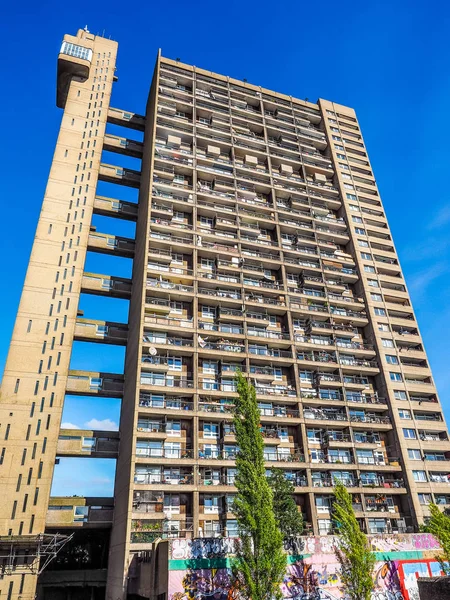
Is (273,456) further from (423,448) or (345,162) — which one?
(345,162)

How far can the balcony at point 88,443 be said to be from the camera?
42.6 m

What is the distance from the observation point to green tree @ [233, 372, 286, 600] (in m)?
27.6

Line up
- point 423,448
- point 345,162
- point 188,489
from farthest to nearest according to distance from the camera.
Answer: point 345,162, point 423,448, point 188,489

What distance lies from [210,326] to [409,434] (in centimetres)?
2442

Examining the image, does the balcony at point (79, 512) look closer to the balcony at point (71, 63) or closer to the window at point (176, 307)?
the window at point (176, 307)

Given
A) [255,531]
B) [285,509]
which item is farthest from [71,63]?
[255,531]

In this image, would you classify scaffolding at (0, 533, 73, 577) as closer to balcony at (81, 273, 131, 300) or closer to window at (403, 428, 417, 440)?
balcony at (81, 273, 131, 300)

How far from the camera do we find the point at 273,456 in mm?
44219

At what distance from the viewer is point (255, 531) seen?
2850 cm

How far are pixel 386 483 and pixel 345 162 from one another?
46.4 metres

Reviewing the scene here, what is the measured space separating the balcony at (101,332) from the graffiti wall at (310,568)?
25434 mm

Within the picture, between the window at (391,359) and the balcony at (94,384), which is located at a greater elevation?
the window at (391,359)

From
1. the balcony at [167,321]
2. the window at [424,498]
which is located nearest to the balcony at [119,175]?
the balcony at [167,321]

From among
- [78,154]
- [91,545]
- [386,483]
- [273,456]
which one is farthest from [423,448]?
[78,154]
